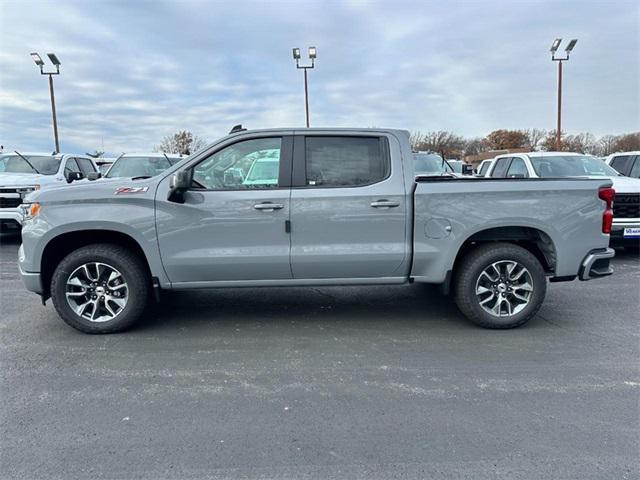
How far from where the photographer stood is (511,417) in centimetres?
298

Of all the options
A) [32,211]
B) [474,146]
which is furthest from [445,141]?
[32,211]

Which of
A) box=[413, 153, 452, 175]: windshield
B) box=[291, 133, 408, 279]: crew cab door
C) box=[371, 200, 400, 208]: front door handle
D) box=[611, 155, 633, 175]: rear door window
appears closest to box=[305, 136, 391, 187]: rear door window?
box=[291, 133, 408, 279]: crew cab door

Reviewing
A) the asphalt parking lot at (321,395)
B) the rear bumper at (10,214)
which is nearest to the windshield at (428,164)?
the asphalt parking lot at (321,395)

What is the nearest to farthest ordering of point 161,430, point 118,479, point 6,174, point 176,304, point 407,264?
point 118,479 → point 161,430 → point 407,264 → point 176,304 → point 6,174

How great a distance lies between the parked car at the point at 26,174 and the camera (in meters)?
9.51

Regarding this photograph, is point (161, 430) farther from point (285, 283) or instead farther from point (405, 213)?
point (405, 213)

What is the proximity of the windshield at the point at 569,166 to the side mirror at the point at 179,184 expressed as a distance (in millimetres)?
7367

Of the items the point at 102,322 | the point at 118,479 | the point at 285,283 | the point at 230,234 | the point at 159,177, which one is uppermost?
the point at 159,177

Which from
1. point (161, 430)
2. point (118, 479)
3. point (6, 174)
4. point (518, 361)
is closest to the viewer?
point (118, 479)

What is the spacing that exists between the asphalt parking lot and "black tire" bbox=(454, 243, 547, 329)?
0.15 metres

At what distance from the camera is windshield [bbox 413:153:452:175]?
11603 millimetres

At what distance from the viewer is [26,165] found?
11.1 meters

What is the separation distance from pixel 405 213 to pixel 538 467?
247 centimetres

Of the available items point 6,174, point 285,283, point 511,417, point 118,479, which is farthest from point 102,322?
point 6,174
